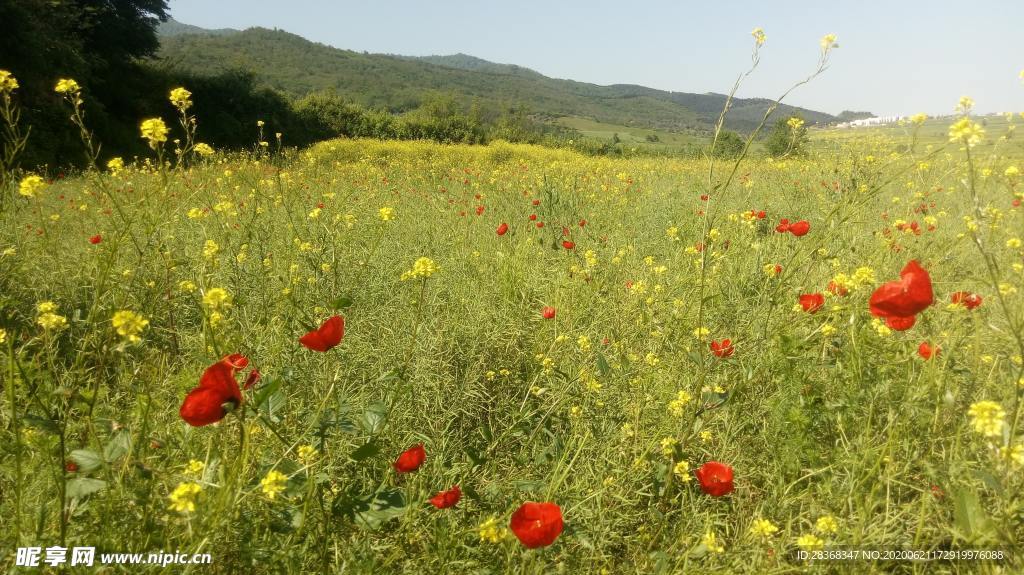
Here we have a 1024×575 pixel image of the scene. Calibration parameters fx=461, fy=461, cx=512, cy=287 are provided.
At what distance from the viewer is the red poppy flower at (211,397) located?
0.86m

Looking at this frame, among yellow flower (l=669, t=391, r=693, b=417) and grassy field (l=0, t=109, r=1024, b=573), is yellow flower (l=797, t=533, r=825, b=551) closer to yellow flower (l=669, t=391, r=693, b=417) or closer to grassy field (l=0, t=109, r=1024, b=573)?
grassy field (l=0, t=109, r=1024, b=573)

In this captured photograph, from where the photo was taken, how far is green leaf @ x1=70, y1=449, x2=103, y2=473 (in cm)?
95

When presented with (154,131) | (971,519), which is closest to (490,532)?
(971,519)

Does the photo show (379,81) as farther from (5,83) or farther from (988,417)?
(988,417)

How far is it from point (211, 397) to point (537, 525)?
67 cm

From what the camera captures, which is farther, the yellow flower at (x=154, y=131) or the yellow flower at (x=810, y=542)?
the yellow flower at (x=154, y=131)

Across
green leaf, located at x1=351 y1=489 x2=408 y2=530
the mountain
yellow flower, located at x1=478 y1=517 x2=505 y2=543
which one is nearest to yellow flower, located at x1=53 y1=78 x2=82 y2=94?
green leaf, located at x1=351 y1=489 x2=408 y2=530

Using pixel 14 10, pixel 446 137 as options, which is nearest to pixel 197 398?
pixel 14 10

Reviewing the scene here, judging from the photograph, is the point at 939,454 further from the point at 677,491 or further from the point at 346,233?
the point at 346,233

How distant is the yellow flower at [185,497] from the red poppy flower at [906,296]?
153 cm

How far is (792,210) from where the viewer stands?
195 inches

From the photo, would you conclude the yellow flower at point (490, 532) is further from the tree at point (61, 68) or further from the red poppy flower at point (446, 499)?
the tree at point (61, 68)

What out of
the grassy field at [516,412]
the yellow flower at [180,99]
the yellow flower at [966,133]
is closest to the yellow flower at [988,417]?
the grassy field at [516,412]

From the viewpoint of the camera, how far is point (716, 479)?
47.4 inches
